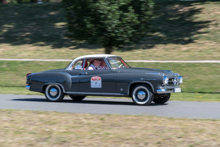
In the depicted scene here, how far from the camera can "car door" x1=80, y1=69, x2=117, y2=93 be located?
1134 centimetres

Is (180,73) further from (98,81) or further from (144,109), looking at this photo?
(144,109)

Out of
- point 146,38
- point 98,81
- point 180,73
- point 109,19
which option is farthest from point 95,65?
point 146,38

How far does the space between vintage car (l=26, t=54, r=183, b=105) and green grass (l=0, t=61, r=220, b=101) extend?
10.6 ft

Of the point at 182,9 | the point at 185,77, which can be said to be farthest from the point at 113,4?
the point at 182,9

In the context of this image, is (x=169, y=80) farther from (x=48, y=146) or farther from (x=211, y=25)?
(x=211, y=25)

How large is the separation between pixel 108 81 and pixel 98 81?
13.6 inches

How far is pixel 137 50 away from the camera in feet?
91.1

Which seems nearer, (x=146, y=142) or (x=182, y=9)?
(x=146, y=142)

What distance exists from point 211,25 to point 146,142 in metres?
26.2

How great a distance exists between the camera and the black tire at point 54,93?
12.1 m

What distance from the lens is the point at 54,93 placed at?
12250mm

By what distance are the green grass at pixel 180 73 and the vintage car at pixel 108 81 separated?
→ 10.6ft

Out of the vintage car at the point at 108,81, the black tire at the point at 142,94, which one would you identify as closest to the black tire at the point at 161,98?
the vintage car at the point at 108,81

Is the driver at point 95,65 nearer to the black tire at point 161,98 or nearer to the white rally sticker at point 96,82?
the white rally sticker at point 96,82
